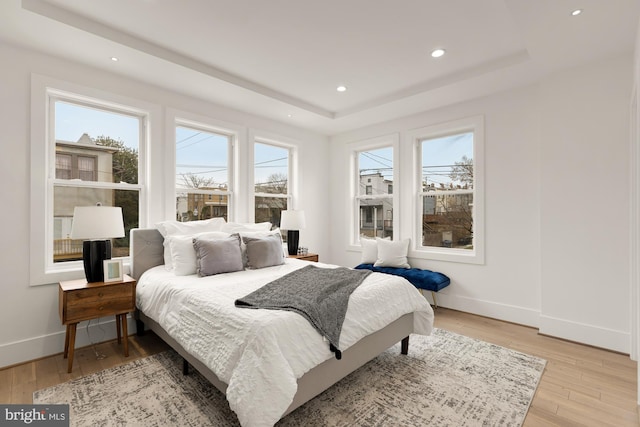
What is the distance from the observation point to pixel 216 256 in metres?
2.94

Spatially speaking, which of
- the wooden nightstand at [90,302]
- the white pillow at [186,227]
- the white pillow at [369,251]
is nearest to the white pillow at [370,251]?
the white pillow at [369,251]

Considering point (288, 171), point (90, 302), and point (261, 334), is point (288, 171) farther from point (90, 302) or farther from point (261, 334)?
point (261, 334)

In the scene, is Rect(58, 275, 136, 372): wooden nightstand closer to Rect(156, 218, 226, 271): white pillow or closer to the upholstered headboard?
the upholstered headboard

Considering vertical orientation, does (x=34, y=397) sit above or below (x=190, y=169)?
below

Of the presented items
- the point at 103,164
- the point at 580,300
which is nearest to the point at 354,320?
the point at 580,300

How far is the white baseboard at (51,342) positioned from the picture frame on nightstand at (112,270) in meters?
0.63

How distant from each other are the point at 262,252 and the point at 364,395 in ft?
5.56

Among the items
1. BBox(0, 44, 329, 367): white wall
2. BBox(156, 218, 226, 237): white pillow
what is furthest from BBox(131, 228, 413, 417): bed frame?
BBox(0, 44, 329, 367): white wall

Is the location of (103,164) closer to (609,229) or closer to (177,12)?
(177,12)

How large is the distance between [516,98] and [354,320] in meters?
3.18

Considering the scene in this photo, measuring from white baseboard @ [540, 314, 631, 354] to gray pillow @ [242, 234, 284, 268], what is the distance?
2.85 metres

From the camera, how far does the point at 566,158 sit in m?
3.08

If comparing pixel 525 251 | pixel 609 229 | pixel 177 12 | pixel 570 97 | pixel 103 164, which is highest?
pixel 177 12

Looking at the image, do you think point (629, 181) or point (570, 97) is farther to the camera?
point (570, 97)
